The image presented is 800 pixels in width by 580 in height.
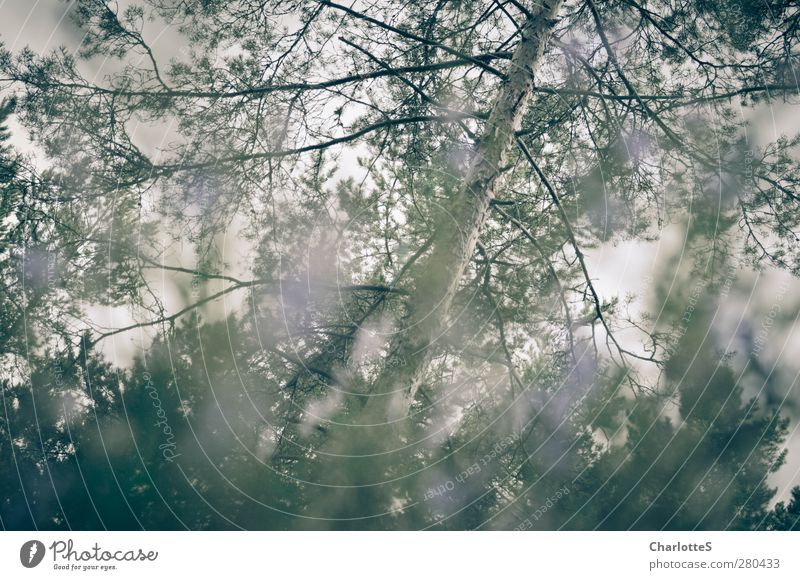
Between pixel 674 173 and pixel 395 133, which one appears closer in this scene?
pixel 395 133

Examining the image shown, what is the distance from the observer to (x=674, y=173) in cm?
295

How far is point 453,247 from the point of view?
245 cm

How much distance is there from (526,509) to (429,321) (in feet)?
3.65

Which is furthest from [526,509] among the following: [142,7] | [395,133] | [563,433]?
[142,7]
